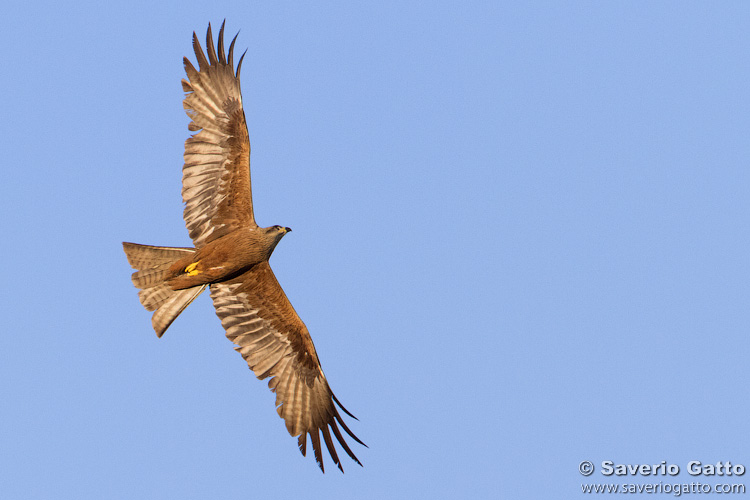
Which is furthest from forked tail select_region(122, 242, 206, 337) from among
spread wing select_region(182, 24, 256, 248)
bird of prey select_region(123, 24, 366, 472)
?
spread wing select_region(182, 24, 256, 248)

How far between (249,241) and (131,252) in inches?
69.3

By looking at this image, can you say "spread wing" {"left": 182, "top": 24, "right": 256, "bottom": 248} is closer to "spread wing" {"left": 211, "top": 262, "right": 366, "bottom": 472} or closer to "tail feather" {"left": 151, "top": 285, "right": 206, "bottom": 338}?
"tail feather" {"left": 151, "top": 285, "right": 206, "bottom": 338}

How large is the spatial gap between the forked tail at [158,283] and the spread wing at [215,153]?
0.49 meters

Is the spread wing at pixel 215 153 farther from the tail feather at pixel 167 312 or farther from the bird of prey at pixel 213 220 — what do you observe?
the tail feather at pixel 167 312

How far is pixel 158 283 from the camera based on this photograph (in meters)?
12.8

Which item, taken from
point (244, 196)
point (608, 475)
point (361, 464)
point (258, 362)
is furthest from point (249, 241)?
point (608, 475)

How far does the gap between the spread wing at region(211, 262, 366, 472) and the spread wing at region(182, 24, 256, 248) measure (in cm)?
116

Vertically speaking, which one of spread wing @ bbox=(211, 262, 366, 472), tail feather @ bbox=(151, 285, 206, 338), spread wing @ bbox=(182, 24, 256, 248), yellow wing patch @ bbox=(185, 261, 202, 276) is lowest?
spread wing @ bbox=(211, 262, 366, 472)

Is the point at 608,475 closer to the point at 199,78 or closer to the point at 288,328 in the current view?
the point at 288,328

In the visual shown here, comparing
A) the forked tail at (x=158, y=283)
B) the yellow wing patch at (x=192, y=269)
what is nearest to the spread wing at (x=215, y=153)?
the yellow wing patch at (x=192, y=269)

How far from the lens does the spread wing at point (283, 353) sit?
13445mm

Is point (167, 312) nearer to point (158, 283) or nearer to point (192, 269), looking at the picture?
point (158, 283)

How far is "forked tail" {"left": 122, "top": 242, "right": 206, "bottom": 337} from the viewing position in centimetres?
1264

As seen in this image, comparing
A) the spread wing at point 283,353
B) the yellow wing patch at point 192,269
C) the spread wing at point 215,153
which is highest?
the spread wing at point 215,153
